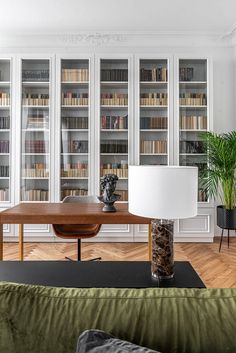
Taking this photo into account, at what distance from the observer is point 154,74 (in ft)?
14.0

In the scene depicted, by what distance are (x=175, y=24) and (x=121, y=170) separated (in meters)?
2.21

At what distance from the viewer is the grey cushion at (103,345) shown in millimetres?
635

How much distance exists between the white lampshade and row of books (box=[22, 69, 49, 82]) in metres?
3.57

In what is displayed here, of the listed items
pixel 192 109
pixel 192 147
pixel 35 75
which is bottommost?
pixel 192 147

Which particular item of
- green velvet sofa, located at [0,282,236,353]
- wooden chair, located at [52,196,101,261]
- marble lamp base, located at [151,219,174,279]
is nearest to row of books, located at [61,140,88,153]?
wooden chair, located at [52,196,101,261]

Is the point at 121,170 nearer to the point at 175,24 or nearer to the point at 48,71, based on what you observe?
the point at 48,71

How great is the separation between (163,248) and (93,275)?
351mm

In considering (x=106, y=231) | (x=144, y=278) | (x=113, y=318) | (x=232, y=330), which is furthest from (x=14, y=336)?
(x=106, y=231)

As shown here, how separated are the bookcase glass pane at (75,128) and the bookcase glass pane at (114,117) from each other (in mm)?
236

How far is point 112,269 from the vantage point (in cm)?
145

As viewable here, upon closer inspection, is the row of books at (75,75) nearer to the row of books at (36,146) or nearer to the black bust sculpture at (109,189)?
the row of books at (36,146)

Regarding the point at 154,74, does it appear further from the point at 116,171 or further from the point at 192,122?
the point at 116,171

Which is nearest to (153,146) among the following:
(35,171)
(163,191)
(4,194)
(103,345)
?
(35,171)

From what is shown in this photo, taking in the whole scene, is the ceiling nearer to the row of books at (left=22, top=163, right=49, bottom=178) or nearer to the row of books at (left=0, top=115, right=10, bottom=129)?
the row of books at (left=0, top=115, right=10, bottom=129)
